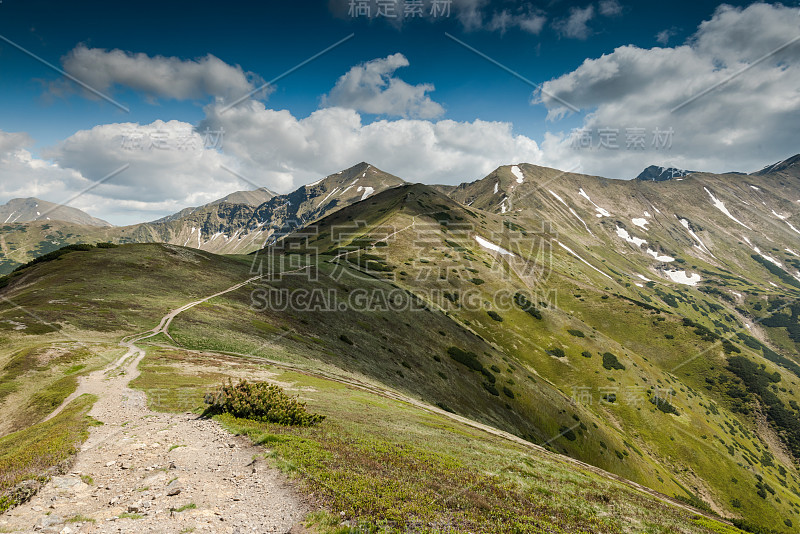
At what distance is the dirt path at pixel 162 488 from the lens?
10.0 meters

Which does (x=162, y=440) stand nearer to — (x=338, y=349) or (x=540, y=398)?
(x=338, y=349)

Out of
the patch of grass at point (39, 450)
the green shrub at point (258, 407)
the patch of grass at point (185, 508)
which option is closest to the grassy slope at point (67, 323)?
the patch of grass at point (39, 450)

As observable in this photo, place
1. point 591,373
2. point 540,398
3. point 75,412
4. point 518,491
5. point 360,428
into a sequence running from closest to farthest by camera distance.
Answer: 1. point 518,491
2. point 75,412
3. point 360,428
4. point 540,398
5. point 591,373

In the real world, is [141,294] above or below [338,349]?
above

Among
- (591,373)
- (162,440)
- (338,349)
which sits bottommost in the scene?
(591,373)

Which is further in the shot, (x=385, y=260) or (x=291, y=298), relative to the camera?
(x=385, y=260)

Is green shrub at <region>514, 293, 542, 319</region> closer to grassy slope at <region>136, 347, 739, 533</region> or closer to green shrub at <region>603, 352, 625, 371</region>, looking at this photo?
green shrub at <region>603, 352, 625, 371</region>

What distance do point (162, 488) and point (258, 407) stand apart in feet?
28.2

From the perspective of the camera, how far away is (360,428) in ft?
72.5

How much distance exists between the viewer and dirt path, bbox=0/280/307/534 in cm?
1000

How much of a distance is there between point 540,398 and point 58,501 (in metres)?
81.0

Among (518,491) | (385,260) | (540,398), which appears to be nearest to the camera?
(518,491)

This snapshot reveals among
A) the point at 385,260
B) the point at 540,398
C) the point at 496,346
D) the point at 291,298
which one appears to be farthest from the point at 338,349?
the point at 385,260

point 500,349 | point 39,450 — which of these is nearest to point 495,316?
point 500,349
